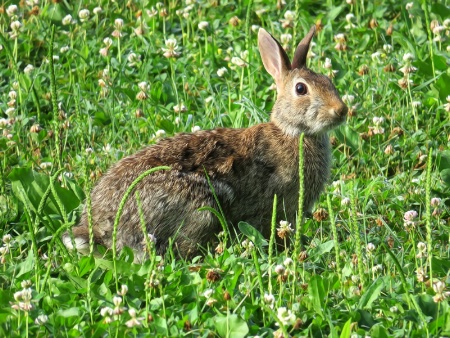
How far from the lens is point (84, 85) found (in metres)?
8.98

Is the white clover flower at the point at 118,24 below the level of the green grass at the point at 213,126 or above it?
above

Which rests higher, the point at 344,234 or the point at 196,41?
the point at 196,41

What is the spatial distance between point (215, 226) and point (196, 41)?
132 inches

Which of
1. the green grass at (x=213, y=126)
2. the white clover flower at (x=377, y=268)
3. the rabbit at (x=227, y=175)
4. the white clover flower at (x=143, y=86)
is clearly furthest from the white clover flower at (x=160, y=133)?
the white clover flower at (x=377, y=268)

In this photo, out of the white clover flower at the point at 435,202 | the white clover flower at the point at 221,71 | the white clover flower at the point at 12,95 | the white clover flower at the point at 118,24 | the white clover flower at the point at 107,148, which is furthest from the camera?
the white clover flower at the point at 118,24

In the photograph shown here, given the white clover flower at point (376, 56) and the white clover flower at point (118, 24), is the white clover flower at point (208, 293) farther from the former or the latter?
the white clover flower at point (118, 24)

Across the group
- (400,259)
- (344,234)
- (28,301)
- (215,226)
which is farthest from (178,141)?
(28,301)

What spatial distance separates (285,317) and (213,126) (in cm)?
336

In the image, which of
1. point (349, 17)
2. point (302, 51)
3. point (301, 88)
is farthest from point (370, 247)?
point (349, 17)

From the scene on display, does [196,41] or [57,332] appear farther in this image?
[196,41]

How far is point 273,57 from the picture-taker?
779 cm

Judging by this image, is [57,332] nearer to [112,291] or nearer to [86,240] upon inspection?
[112,291]

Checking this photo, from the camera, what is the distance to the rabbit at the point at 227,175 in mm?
6578

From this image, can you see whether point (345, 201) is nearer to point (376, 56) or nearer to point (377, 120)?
point (377, 120)
